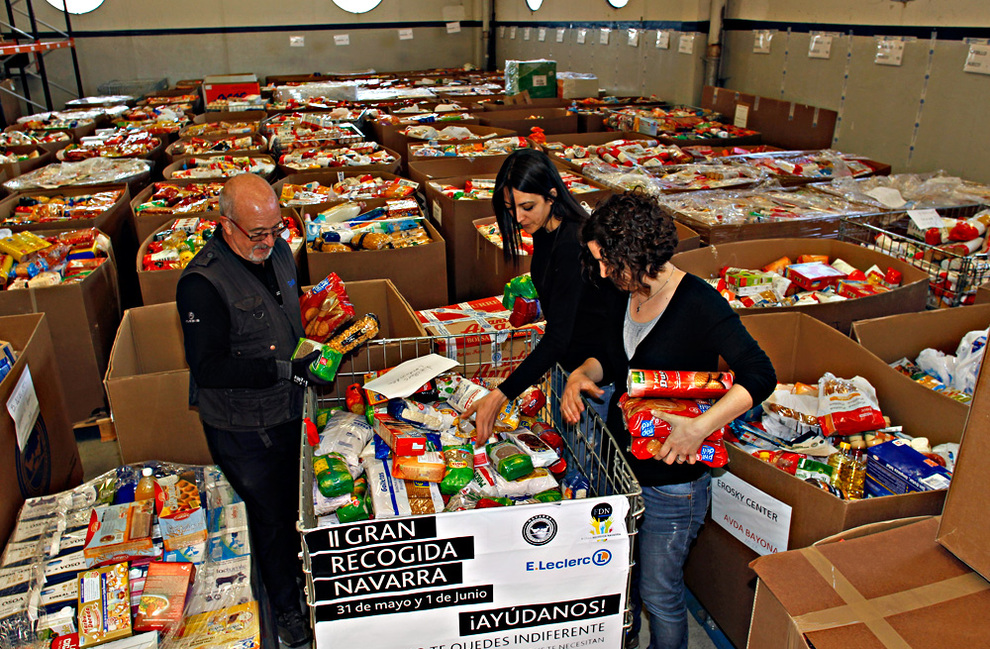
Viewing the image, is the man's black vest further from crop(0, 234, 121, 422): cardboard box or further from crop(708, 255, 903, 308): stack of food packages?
crop(708, 255, 903, 308): stack of food packages

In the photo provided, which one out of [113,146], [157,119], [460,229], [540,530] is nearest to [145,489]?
[540,530]

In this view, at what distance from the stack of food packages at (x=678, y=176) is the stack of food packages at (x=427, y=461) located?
259 cm

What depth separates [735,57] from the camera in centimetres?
635

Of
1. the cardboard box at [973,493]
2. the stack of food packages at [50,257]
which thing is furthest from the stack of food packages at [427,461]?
the stack of food packages at [50,257]

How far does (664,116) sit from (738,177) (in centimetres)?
207

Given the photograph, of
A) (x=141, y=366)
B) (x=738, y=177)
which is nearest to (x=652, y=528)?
(x=141, y=366)

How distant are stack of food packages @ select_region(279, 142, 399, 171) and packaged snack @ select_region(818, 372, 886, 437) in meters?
3.82

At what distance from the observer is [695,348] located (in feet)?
5.63

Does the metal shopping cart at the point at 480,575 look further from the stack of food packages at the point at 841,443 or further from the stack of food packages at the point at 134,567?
the stack of food packages at the point at 841,443

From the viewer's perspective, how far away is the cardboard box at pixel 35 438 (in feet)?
6.93

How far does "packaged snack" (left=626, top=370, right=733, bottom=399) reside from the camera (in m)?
1.61

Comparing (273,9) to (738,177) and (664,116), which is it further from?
Answer: (738,177)

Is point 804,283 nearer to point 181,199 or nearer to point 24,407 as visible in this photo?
point 24,407

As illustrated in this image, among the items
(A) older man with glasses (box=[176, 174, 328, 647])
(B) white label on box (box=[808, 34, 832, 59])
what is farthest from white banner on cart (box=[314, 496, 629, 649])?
(B) white label on box (box=[808, 34, 832, 59])
